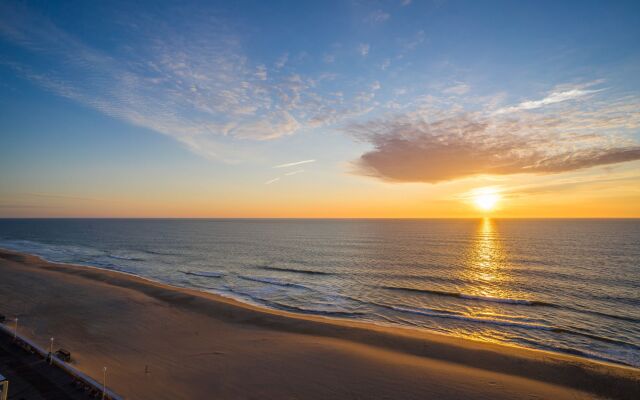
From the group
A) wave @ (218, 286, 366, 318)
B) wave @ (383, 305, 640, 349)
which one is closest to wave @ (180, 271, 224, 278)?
wave @ (218, 286, 366, 318)

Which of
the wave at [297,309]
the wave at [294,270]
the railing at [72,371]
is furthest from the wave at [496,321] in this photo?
the railing at [72,371]

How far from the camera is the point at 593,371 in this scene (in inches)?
728

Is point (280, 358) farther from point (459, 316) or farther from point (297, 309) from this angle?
point (459, 316)

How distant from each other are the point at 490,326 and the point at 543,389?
1068cm

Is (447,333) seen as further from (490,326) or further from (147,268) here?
(147,268)

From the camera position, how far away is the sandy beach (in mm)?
16156

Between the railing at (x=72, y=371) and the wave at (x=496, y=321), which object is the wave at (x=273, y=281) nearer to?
the wave at (x=496, y=321)

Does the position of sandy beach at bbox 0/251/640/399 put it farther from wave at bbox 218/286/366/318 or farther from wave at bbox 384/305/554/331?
wave at bbox 384/305/554/331

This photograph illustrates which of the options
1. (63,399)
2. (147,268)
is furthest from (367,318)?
(147,268)

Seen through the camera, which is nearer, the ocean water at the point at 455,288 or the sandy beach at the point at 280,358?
the sandy beach at the point at 280,358

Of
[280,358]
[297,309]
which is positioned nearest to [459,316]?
[297,309]

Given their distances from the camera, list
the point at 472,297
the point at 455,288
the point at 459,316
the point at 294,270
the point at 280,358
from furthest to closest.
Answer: the point at 294,270, the point at 455,288, the point at 472,297, the point at 459,316, the point at 280,358

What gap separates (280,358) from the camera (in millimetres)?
19688

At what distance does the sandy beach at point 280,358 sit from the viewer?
53.0ft
